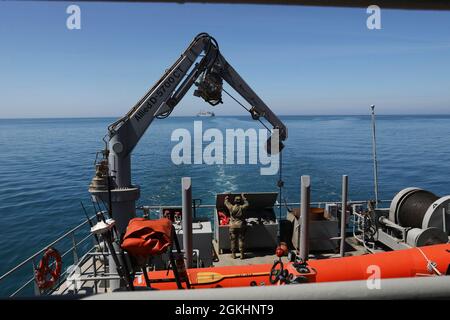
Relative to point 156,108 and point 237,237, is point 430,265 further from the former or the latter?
point 156,108

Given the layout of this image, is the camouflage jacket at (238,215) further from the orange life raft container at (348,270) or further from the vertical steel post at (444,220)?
the vertical steel post at (444,220)

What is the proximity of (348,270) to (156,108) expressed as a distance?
5.47 metres

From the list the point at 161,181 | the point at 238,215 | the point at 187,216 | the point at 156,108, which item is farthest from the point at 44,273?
the point at 161,181

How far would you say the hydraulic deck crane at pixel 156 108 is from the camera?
725 centimetres

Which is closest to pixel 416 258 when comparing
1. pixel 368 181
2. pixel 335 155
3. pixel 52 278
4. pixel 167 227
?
pixel 167 227

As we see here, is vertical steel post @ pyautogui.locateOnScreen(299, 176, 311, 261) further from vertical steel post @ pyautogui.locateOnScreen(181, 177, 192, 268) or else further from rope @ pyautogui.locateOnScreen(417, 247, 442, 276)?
vertical steel post @ pyautogui.locateOnScreen(181, 177, 192, 268)

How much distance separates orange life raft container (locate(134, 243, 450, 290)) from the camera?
6301 millimetres

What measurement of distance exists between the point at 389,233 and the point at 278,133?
4.69 metres

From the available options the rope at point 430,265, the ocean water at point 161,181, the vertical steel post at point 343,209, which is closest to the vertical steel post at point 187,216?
the vertical steel post at point 343,209

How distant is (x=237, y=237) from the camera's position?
10.0 meters

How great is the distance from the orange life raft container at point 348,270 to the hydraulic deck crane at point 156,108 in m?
1.81

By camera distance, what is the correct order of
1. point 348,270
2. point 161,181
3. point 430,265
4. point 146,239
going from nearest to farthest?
point 146,239
point 430,265
point 348,270
point 161,181

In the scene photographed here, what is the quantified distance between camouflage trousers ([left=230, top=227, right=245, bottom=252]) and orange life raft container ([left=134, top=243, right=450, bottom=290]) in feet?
10.6
